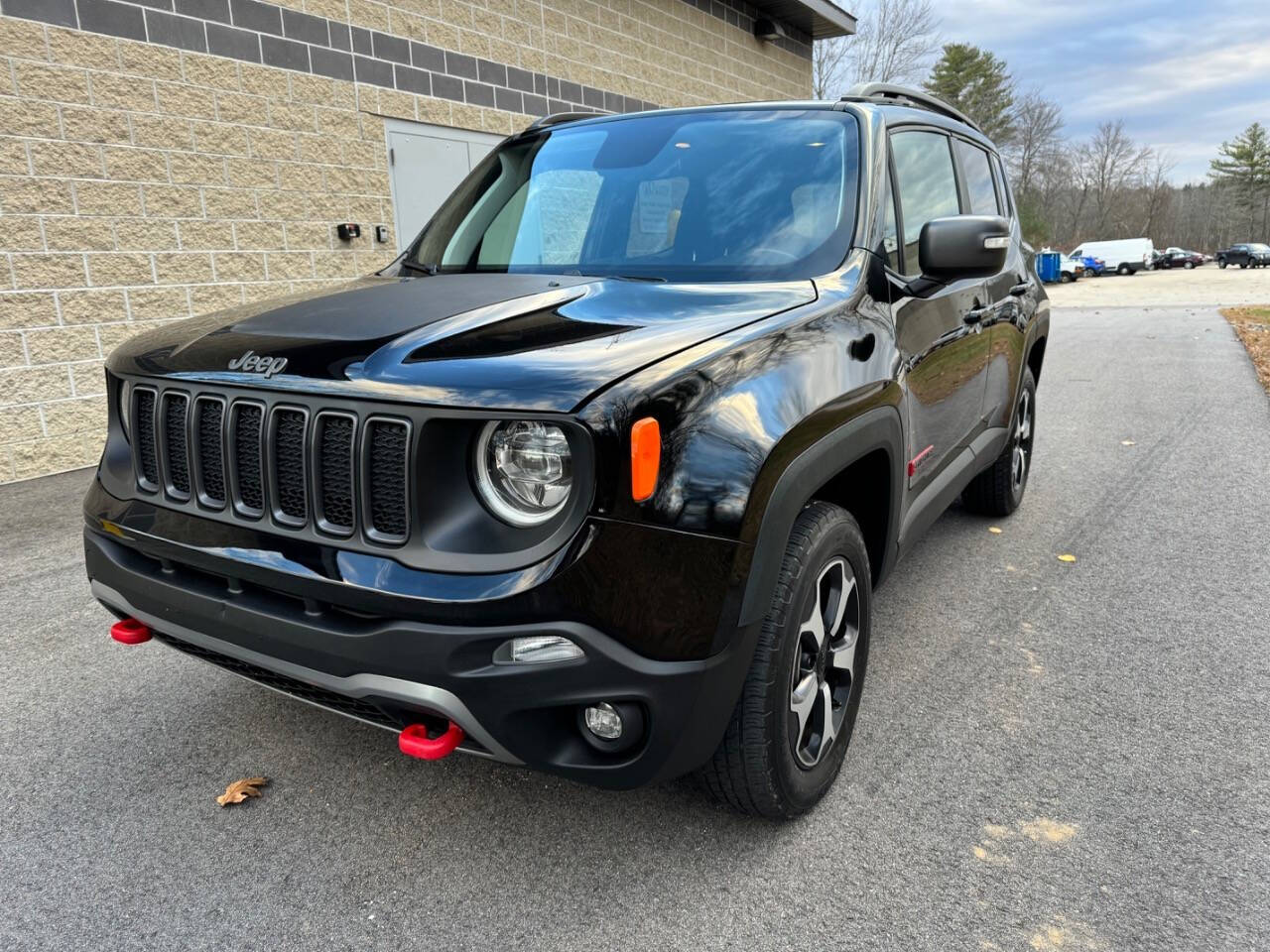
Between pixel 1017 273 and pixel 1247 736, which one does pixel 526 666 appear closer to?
pixel 1247 736

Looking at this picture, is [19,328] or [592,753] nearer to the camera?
[592,753]

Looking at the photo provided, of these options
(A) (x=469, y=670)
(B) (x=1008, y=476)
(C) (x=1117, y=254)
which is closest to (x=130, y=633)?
(A) (x=469, y=670)

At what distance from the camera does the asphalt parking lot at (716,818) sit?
205 cm

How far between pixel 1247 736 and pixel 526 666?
2324mm

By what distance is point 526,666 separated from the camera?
177cm

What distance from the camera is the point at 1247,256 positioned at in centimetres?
6150

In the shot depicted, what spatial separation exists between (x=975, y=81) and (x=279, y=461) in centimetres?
6401

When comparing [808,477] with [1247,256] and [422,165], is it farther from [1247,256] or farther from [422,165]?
[1247,256]

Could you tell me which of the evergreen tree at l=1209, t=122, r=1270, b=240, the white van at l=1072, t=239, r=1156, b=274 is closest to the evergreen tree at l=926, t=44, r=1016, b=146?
the white van at l=1072, t=239, r=1156, b=274

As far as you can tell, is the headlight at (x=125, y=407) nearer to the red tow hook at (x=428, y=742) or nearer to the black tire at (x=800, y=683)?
the red tow hook at (x=428, y=742)

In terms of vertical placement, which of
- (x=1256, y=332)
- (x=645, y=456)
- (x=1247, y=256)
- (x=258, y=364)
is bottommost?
(x=1256, y=332)

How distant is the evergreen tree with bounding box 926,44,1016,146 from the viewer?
56.4 m

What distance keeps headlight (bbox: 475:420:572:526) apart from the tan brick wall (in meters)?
5.73

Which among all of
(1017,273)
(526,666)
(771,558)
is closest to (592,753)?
(526,666)
